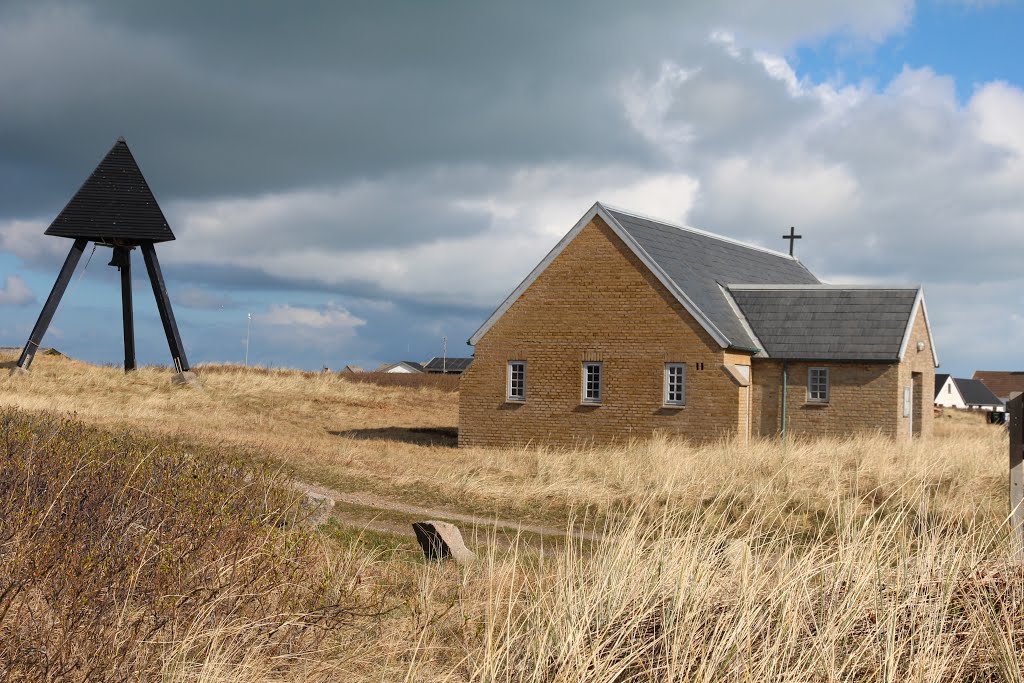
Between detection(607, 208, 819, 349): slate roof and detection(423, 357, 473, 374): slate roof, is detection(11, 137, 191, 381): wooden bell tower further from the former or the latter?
detection(423, 357, 473, 374): slate roof

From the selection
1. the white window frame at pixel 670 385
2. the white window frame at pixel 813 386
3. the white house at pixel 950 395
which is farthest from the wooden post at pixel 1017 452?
the white house at pixel 950 395

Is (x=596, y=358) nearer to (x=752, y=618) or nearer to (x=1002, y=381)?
(x=752, y=618)

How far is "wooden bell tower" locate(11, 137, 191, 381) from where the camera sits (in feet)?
108

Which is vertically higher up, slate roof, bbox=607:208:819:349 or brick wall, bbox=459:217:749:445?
slate roof, bbox=607:208:819:349

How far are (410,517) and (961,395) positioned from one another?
90.2 metres

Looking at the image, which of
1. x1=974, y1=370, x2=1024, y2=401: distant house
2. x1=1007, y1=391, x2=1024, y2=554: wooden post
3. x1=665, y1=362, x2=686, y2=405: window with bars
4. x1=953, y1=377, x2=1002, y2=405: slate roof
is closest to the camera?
x1=1007, y1=391, x2=1024, y2=554: wooden post

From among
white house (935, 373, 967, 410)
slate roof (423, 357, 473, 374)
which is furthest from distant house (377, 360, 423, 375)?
white house (935, 373, 967, 410)

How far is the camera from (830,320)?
27297 millimetres

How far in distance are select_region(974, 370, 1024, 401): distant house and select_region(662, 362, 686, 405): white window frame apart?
310 ft

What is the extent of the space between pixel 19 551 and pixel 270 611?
57.4 inches

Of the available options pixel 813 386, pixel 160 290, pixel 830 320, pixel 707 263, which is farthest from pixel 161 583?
pixel 160 290

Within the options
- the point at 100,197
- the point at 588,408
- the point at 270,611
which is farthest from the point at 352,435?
the point at 270,611

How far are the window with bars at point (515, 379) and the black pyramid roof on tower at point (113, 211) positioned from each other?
44.3 ft

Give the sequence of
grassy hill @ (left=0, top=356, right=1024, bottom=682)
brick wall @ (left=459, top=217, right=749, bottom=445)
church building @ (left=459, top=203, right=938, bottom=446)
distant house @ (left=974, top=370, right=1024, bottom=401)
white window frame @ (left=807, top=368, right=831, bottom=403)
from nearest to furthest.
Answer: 1. grassy hill @ (left=0, top=356, right=1024, bottom=682)
2. brick wall @ (left=459, top=217, right=749, bottom=445)
3. church building @ (left=459, top=203, right=938, bottom=446)
4. white window frame @ (left=807, top=368, right=831, bottom=403)
5. distant house @ (left=974, top=370, right=1024, bottom=401)
